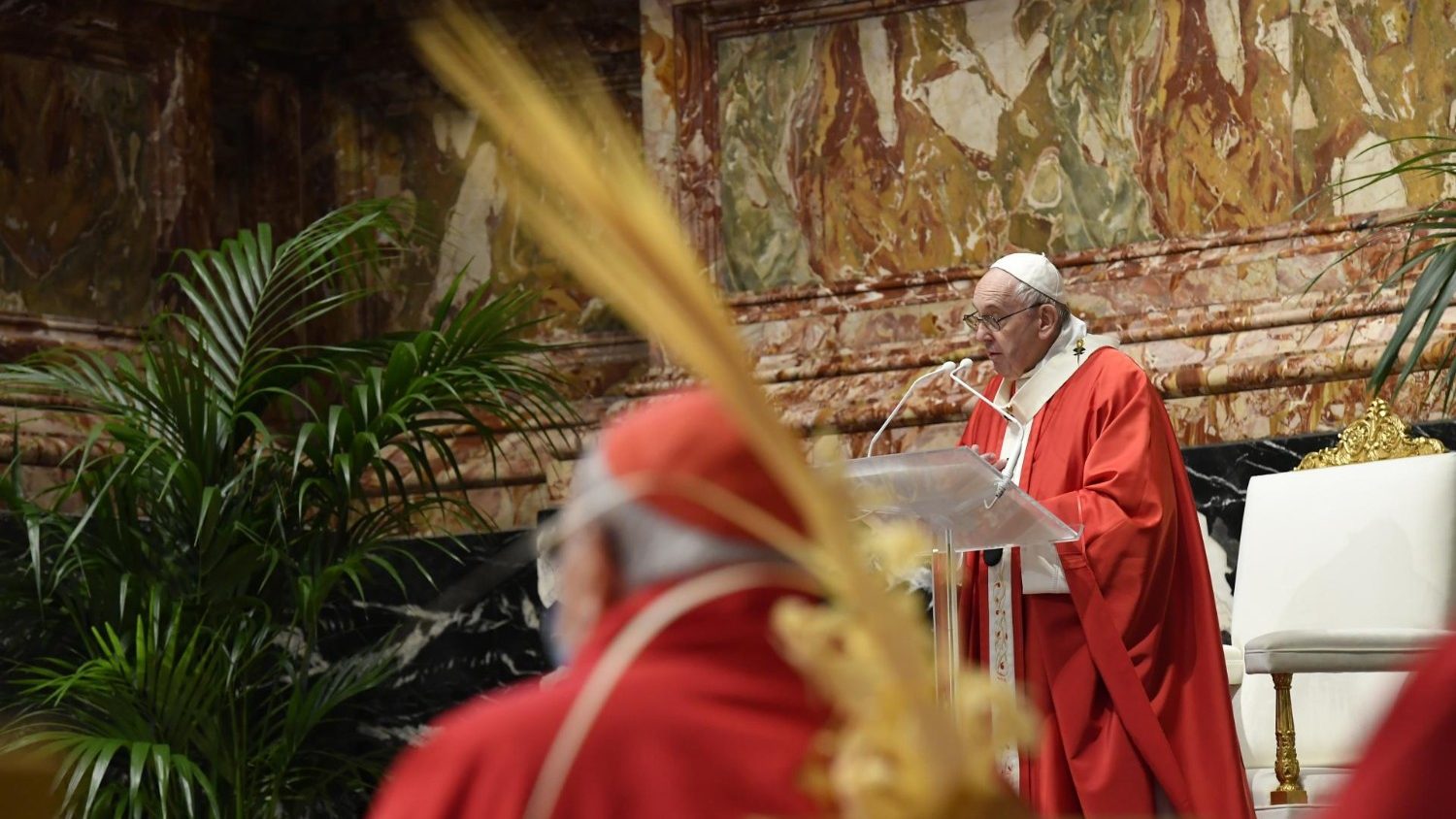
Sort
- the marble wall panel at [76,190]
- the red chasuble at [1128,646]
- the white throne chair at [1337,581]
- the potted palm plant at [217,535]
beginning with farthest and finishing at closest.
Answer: the marble wall panel at [76,190]
the potted palm plant at [217,535]
the white throne chair at [1337,581]
the red chasuble at [1128,646]

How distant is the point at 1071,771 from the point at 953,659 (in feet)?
1.30

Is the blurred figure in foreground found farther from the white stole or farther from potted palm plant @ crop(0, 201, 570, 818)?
potted palm plant @ crop(0, 201, 570, 818)

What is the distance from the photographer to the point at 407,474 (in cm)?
799

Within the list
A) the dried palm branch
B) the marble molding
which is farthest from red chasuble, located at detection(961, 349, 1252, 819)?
the dried palm branch

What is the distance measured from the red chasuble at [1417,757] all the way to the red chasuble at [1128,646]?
366cm

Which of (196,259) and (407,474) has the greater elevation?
(196,259)

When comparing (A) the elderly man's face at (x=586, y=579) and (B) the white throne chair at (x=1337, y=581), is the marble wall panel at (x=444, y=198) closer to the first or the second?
(B) the white throne chair at (x=1337, y=581)

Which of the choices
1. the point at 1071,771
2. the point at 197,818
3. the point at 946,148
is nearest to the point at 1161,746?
the point at 1071,771

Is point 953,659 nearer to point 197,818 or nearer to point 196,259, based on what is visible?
point 197,818

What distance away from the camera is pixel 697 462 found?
57.3 inches

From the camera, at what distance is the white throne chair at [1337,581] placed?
5336 mm

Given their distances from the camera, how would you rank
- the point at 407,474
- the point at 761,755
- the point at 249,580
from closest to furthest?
the point at 761,755
the point at 249,580
the point at 407,474

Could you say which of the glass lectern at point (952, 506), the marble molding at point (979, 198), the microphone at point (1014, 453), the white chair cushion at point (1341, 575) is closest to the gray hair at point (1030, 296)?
the microphone at point (1014, 453)

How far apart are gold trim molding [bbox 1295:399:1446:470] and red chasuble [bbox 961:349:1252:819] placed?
3.35 ft
